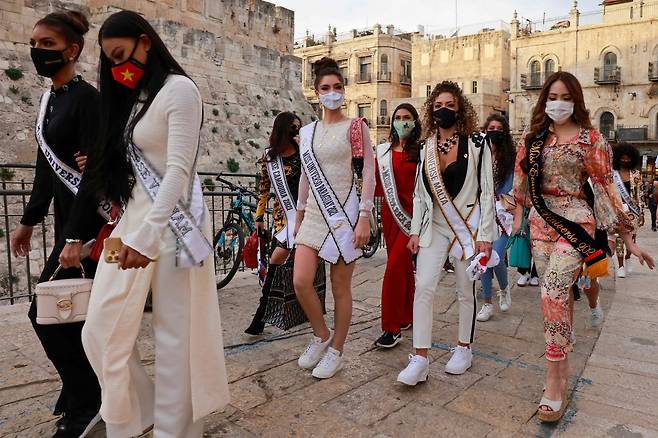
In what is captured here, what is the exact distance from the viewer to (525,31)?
1577 inches

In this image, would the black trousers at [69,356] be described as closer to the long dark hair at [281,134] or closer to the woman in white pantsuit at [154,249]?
the woman in white pantsuit at [154,249]

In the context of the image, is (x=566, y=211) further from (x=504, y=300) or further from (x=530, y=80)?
(x=530, y=80)

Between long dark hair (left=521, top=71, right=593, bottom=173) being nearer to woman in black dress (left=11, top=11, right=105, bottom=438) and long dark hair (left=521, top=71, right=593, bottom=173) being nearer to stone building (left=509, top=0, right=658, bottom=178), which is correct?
woman in black dress (left=11, top=11, right=105, bottom=438)

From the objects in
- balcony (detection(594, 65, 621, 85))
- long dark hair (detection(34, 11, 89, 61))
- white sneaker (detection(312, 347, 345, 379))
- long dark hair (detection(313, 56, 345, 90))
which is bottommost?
white sneaker (detection(312, 347, 345, 379))

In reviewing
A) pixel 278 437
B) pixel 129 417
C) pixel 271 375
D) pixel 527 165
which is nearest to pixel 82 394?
pixel 129 417

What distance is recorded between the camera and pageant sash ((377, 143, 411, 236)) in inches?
178

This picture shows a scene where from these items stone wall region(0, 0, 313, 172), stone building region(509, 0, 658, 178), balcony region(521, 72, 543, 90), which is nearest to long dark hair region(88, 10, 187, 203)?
stone wall region(0, 0, 313, 172)

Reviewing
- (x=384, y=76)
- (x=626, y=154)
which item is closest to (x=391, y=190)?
(x=626, y=154)

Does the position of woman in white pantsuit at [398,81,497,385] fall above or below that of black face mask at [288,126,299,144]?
below

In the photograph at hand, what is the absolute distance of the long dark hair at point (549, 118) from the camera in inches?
133

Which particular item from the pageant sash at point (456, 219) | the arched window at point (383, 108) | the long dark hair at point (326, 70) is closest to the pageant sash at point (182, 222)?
the long dark hair at point (326, 70)

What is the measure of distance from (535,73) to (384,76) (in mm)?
12303

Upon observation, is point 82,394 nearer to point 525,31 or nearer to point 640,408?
point 640,408

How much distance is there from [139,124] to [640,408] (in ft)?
10.5
